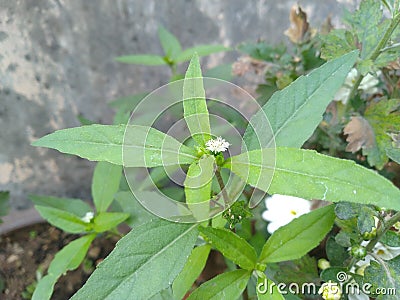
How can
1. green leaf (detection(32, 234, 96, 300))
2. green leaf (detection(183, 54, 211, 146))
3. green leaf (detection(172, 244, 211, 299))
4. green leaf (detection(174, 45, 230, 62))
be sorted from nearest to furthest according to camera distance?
green leaf (detection(183, 54, 211, 146))
green leaf (detection(172, 244, 211, 299))
green leaf (detection(32, 234, 96, 300))
green leaf (detection(174, 45, 230, 62))

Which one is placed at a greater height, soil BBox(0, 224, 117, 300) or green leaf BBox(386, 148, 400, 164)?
green leaf BBox(386, 148, 400, 164)

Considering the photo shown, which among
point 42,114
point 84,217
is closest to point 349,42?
point 84,217

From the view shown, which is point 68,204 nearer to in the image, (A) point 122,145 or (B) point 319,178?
(A) point 122,145

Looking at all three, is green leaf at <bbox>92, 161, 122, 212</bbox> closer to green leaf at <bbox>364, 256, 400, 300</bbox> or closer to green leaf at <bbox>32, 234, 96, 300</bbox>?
green leaf at <bbox>32, 234, 96, 300</bbox>

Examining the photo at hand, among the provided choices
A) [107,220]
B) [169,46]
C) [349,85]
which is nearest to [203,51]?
[169,46]

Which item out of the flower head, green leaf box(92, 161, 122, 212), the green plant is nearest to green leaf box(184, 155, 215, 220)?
the green plant

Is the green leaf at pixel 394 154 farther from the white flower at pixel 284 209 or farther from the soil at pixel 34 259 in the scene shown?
the soil at pixel 34 259

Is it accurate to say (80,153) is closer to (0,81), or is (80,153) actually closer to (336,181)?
(336,181)
